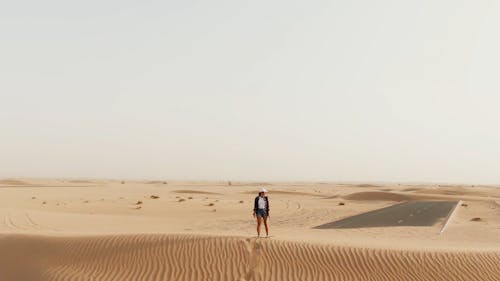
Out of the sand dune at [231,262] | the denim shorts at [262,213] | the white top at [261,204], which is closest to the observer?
the sand dune at [231,262]

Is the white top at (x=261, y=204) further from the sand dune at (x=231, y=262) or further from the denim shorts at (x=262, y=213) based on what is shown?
the sand dune at (x=231, y=262)

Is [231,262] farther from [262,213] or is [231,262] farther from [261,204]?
[261,204]

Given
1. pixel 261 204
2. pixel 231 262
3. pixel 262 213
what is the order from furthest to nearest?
pixel 261 204 < pixel 262 213 < pixel 231 262

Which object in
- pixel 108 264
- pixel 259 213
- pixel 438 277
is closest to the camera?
pixel 438 277

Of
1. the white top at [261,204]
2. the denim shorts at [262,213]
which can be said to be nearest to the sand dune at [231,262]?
the denim shorts at [262,213]

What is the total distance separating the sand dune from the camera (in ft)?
43.9

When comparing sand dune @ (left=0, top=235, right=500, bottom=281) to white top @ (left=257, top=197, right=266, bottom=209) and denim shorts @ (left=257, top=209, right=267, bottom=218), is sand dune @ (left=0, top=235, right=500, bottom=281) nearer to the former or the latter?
denim shorts @ (left=257, top=209, right=267, bottom=218)

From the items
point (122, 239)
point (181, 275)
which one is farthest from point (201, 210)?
point (181, 275)

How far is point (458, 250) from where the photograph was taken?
14688mm

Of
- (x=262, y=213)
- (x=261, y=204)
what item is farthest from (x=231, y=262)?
(x=261, y=204)

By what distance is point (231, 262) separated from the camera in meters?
13.9

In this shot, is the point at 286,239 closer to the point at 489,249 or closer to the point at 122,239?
the point at 122,239

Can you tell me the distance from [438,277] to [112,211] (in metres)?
25.8

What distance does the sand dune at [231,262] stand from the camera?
1338 cm
